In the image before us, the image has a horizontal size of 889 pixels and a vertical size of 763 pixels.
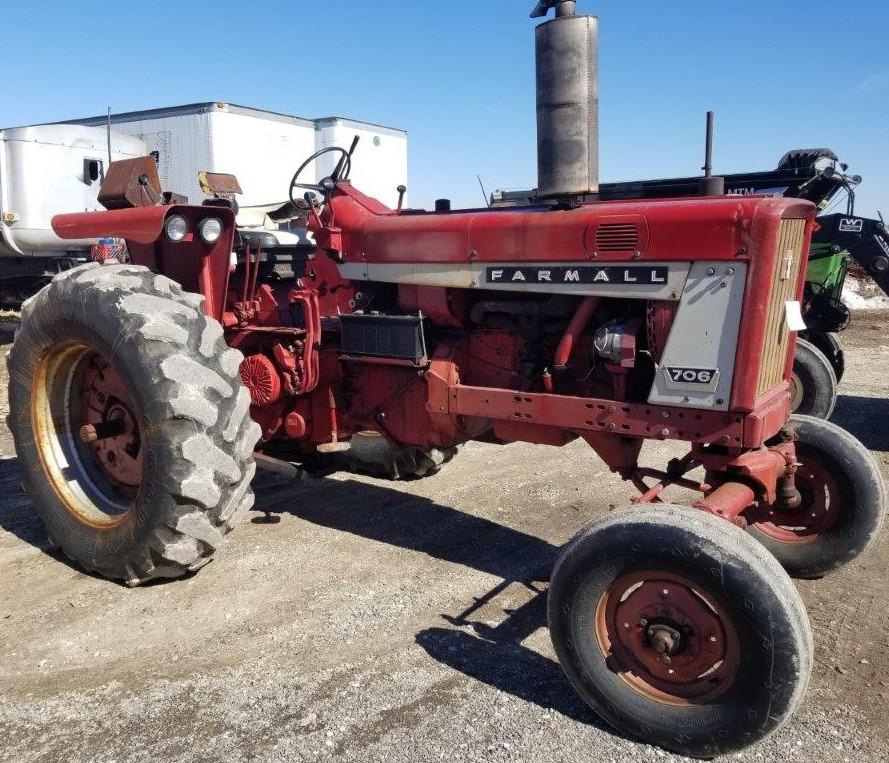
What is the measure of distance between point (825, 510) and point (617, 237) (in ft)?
5.79

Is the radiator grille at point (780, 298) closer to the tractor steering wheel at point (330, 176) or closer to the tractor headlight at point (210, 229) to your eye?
the tractor steering wheel at point (330, 176)

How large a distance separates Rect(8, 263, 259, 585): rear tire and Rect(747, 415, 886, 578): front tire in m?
2.49

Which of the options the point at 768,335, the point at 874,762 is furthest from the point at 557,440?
the point at 874,762

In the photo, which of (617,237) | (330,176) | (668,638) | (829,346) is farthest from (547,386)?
(829,346)

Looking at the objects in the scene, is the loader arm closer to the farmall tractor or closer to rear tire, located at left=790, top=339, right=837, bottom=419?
rear tire, located at left=790, top=339, right=837, bottom=419

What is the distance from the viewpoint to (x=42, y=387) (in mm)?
4348

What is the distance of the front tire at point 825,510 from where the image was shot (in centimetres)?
396

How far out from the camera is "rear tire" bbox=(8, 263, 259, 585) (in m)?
3.61

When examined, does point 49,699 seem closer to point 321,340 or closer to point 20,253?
point 321,340

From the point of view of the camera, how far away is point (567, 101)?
138 inches

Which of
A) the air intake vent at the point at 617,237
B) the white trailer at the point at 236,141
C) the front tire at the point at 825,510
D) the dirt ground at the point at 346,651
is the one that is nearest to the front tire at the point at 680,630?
the dirt ground at the point at 346,651

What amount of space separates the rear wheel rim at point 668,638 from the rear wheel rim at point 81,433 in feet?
8.08

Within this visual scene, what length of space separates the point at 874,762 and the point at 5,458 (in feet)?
18.5

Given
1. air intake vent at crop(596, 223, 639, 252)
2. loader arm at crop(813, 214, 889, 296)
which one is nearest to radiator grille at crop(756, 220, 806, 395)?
air intake vent at crop(596, 223, 639, 252)
